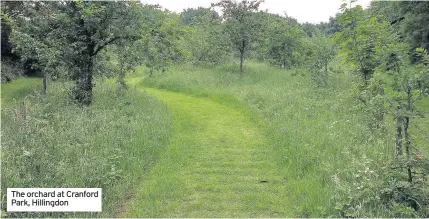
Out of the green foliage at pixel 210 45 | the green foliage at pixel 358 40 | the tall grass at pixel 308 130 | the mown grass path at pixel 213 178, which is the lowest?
the mown grass path at pixel 213 178

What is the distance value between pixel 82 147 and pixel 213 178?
2.58 metres

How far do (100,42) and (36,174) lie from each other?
20.9 ft

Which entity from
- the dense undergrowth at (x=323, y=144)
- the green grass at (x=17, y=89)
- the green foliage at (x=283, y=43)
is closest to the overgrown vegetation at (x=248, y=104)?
the dense undergrowth at (x=323, y=144)

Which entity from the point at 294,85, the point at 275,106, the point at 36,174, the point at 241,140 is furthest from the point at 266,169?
the point at 294,85

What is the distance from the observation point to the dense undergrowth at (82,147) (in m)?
5.04

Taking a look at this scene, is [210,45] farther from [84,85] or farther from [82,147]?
[82,147]

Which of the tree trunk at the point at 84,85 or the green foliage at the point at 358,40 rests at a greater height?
the green foliage at the point at 358,40

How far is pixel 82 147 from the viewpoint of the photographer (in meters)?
6.33

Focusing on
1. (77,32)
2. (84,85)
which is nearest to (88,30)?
(77,32)

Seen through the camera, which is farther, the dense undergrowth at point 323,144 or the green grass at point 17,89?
the green grass at point 17,89

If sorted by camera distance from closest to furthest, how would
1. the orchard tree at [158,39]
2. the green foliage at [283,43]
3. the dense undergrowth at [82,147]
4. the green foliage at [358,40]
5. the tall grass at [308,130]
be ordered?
the dense undergrowth at [82,147] < the tall grass at [308,130] < the green foliage at [358,40] < the orchard tree at [158,39] < the green foliage at [283,43]

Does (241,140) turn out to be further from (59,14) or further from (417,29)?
(417,29)

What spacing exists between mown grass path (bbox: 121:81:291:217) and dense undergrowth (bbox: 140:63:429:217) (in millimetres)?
356

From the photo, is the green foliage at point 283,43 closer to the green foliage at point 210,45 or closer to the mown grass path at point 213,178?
the green foliage at point 210,45
